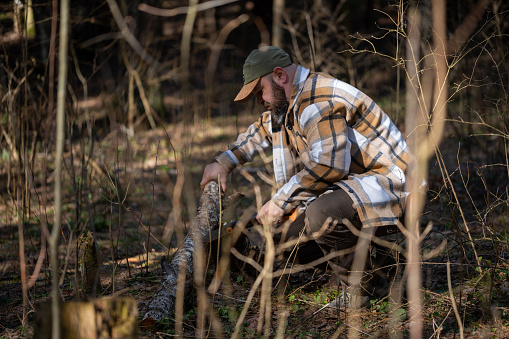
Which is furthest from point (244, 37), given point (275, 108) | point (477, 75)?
point (275, 108)

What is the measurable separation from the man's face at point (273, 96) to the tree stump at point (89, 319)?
1937 millimetres

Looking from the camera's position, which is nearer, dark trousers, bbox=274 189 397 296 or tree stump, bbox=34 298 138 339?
tree stump, bbox=34 298 138 339

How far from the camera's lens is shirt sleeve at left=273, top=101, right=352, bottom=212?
3.07m

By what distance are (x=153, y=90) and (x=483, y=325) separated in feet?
30.6

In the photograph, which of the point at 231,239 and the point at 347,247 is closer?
the point at 347,247

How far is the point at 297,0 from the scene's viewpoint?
1602cm

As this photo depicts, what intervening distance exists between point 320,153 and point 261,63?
73 cm

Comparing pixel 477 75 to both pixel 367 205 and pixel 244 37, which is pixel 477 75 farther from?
pixel 244 37

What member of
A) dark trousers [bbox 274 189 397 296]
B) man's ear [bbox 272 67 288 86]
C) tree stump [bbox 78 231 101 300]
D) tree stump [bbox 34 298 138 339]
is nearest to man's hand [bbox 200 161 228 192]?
dark trousers [bbox 274 189 397 296]

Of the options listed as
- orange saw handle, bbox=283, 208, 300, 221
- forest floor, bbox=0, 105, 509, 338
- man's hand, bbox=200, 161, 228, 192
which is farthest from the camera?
man's hand, bbox=200, 161, 228, 192

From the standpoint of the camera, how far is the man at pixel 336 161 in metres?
3.10

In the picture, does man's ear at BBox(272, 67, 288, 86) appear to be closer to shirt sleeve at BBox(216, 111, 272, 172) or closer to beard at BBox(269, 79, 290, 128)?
beard at BBox(269, 79, 290, 128)

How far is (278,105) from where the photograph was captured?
3.39 metres

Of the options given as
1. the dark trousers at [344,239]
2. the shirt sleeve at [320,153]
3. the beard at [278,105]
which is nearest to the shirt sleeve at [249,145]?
the beard at [278,105]
